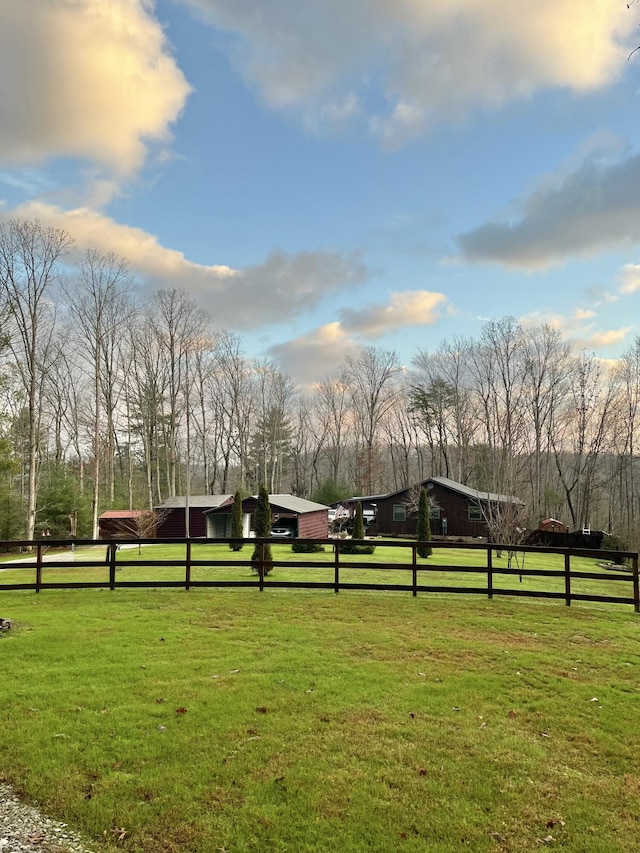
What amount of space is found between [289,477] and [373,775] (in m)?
52.8

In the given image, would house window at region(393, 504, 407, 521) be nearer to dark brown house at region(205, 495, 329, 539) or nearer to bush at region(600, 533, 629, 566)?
dark brown house at region(205, 495, 329, 539)

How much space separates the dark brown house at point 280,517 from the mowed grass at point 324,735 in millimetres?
22221

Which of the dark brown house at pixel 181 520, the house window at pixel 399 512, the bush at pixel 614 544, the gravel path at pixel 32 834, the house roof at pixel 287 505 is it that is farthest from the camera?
the house window at pixel 399 512

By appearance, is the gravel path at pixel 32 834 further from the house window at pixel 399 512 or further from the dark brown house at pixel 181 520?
the house window at pixel 399 512

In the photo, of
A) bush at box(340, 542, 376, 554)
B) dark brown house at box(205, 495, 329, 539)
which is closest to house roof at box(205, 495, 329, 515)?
dark brown house at box(205, 495, 329, 539)

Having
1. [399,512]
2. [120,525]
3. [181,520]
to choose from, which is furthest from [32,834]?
[399,512]

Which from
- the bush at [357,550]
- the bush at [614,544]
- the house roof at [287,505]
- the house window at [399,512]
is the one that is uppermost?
the house roof at [287,505]

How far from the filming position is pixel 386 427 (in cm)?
5212

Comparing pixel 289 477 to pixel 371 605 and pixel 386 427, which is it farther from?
pixel 371 605

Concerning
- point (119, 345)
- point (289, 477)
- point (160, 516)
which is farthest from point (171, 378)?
point (289, 477)

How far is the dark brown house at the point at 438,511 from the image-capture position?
3494 cm

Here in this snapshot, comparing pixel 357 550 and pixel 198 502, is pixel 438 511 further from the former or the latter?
pixel 198 502

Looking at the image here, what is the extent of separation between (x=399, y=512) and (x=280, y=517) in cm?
1170

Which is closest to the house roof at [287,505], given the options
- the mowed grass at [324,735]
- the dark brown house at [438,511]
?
the dark brown house at [438,511]
